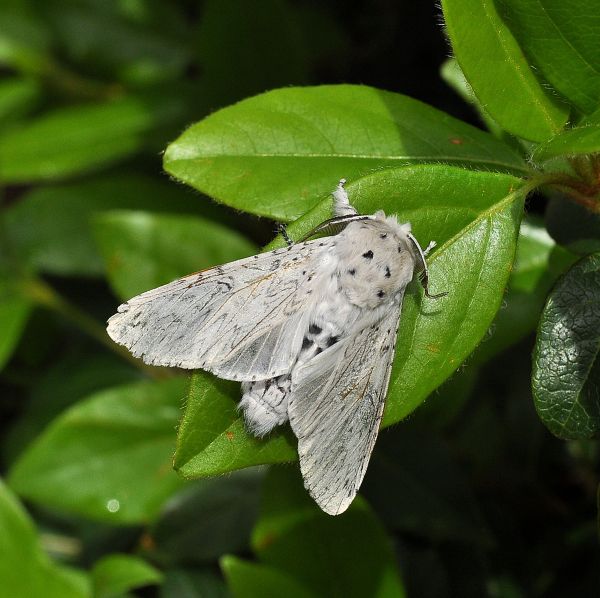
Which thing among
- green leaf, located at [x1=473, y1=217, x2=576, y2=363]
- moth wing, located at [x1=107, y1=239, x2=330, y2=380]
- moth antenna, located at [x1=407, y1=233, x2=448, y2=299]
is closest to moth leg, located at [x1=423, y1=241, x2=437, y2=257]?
moth antenna, located at [x1=407, y1=233, x2=448, y2=299]

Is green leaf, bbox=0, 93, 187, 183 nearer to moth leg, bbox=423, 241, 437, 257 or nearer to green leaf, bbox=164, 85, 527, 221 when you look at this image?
green leaf, bbox=164, 85, 527, 221

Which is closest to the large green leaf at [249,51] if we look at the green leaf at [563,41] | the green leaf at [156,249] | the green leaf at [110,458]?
the green leaf at [156,249]

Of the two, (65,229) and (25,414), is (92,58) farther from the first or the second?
(25,414)

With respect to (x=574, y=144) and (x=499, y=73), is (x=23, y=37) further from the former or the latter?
(x=574, y=144)

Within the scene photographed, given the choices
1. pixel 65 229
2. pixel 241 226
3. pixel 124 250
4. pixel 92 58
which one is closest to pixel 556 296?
pixel 124 250

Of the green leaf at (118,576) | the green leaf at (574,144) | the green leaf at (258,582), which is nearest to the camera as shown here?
the green leaf at (574,144)

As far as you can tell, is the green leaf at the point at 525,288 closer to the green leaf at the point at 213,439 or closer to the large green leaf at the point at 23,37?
the green leaf at the point at 213,439
